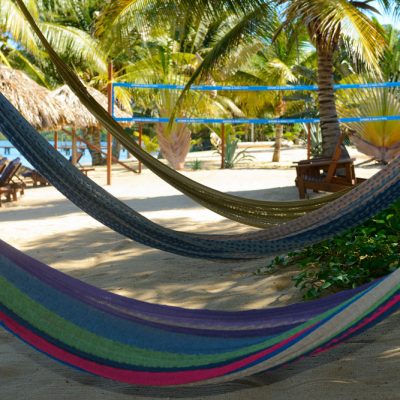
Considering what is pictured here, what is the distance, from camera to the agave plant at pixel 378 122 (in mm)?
10508

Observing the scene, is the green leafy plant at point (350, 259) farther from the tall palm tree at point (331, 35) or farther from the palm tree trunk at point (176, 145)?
the palm tree trunk at point (176, 145)

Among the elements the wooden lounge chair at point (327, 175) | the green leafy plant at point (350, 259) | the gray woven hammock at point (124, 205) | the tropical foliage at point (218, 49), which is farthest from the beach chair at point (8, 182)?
the gray woven hammock at point (124, 205)

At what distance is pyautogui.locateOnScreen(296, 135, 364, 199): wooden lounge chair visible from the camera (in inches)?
213

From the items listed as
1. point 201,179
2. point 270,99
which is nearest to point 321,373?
point 201,179

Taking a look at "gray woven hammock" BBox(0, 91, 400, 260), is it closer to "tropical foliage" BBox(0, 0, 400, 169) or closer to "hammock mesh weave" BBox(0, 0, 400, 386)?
"hammock mesh weave" BBox(0, 0, 400, 386)

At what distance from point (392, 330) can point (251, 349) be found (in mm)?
1008

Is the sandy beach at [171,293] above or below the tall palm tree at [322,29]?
below

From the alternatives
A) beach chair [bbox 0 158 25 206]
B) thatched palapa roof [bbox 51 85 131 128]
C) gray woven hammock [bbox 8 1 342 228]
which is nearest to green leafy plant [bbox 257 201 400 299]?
gray woven hammock [bbox 8 1 342 228]

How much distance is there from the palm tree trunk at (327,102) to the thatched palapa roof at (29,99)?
4309 millimetres

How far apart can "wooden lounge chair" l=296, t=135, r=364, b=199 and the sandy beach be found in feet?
1.81

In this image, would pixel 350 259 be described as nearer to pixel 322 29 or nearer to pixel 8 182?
pixel 322 29

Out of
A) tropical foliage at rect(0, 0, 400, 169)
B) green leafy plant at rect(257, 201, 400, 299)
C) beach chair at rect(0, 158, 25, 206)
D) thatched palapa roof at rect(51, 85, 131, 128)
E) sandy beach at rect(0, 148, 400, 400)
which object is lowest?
sandy beach at rect(0, 148, 400, 400)

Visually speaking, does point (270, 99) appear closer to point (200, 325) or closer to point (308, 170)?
point (308, 170)

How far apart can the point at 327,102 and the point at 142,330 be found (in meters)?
5.52
